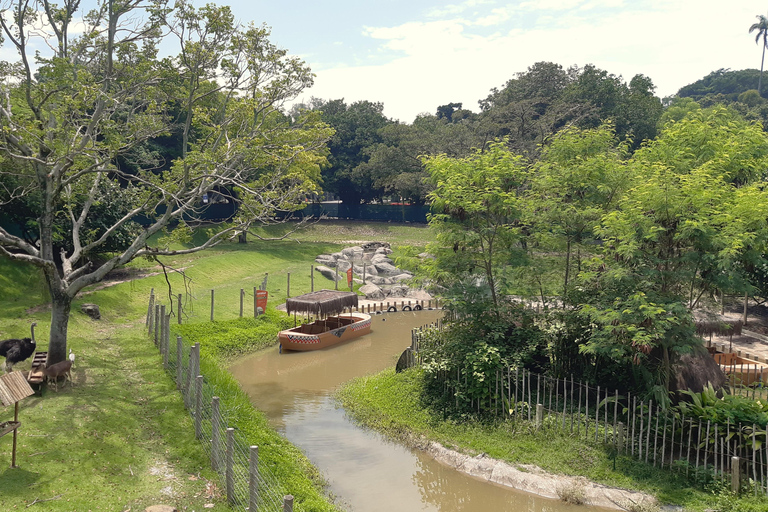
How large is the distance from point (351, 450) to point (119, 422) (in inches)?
210

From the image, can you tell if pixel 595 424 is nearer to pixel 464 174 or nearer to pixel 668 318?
pixel 668 318

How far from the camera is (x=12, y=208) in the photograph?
79.5ft

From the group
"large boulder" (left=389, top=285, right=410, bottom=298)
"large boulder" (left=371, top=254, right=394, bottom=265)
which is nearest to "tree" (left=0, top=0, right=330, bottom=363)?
"large boulder" (left=389, top=285, right=410, bottom=298)

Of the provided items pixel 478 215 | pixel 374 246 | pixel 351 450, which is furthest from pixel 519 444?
pixel 374 246

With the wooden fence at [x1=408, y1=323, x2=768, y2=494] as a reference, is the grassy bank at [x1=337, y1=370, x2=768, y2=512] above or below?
below

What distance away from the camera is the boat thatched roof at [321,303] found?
2389cm

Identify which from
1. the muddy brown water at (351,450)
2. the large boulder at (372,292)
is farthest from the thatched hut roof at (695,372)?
the large boulder at (372,292)

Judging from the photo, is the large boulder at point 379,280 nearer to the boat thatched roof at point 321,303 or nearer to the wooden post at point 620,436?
the boat thatched roof at point 321,303

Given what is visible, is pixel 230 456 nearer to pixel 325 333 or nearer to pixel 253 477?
pixel 253 477

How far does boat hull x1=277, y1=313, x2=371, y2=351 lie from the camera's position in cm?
2325

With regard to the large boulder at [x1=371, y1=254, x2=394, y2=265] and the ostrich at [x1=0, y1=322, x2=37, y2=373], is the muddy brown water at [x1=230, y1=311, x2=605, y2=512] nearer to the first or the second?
the ostrich at [x1=0, y1=322, x2=37, y2=373]

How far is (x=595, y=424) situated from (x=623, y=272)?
136 inches

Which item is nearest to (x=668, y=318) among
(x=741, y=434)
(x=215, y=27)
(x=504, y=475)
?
(x=741, y=434)

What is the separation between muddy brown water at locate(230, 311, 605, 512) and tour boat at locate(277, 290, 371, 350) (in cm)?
64
